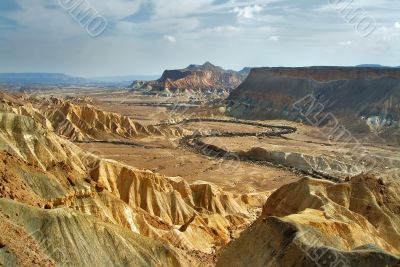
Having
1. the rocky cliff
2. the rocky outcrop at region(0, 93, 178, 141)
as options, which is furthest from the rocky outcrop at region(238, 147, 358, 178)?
the rocky outcrop at region(0, 93, 178, 141)

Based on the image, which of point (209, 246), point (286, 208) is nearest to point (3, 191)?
point (209, 246)

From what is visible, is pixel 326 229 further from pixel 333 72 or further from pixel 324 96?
pixel 333 72

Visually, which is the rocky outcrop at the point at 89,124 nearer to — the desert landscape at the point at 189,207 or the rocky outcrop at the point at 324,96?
the desert landscape at the point at 189,207

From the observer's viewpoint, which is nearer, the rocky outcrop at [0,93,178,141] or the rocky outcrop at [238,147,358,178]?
the rocky outcrop at [238,147,358,178]

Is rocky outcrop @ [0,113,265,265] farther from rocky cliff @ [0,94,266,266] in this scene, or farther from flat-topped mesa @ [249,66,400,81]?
flat-topped mesa @ [249,66,400,81]

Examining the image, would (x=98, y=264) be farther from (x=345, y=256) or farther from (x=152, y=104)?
(x=152, y=104)

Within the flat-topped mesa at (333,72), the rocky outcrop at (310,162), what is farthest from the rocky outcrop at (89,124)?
the flat-topped mesa at (333,72)
